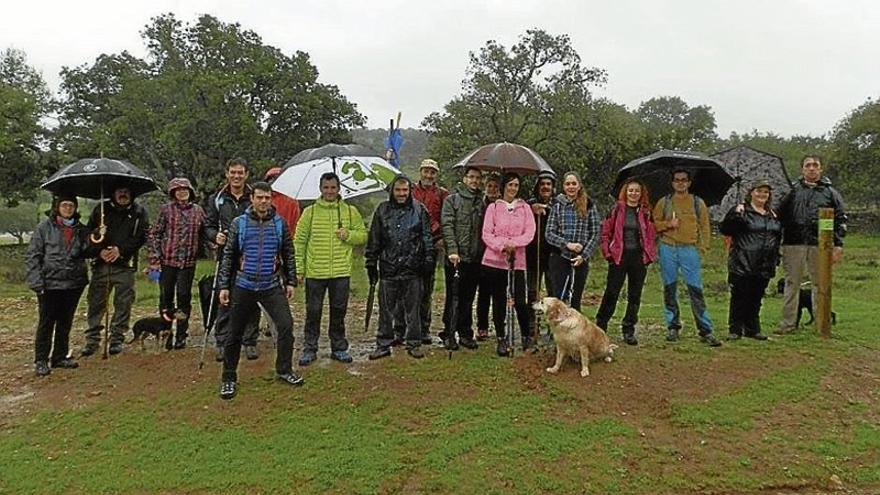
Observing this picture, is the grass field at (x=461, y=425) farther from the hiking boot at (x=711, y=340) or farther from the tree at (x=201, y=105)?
the tree at (x=201, y=105)

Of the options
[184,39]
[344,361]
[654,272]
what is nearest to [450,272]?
[344,361]

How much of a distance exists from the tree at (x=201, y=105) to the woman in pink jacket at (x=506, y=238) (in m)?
20.4

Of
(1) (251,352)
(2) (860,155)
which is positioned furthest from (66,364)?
(2) (860,155)

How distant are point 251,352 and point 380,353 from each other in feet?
5.08

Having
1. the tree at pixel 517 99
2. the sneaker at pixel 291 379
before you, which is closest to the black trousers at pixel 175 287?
the sneaker at pixel 291 379

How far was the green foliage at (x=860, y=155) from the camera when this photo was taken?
38.3 m

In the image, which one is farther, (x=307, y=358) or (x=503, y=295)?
(x=503, y=295)

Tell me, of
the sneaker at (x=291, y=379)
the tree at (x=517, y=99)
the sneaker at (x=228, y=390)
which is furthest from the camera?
the tree at (x=517, y=99)

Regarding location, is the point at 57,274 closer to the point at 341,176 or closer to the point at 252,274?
the point at 252,274

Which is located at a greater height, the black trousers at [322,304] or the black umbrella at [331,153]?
the black umbrella at [331,153]

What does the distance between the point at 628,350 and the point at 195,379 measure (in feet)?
16.5

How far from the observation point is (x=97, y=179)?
7773mm

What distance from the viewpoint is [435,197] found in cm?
805

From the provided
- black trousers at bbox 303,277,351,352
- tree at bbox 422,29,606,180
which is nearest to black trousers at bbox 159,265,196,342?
black trousers at bbox 303,277,351,352
